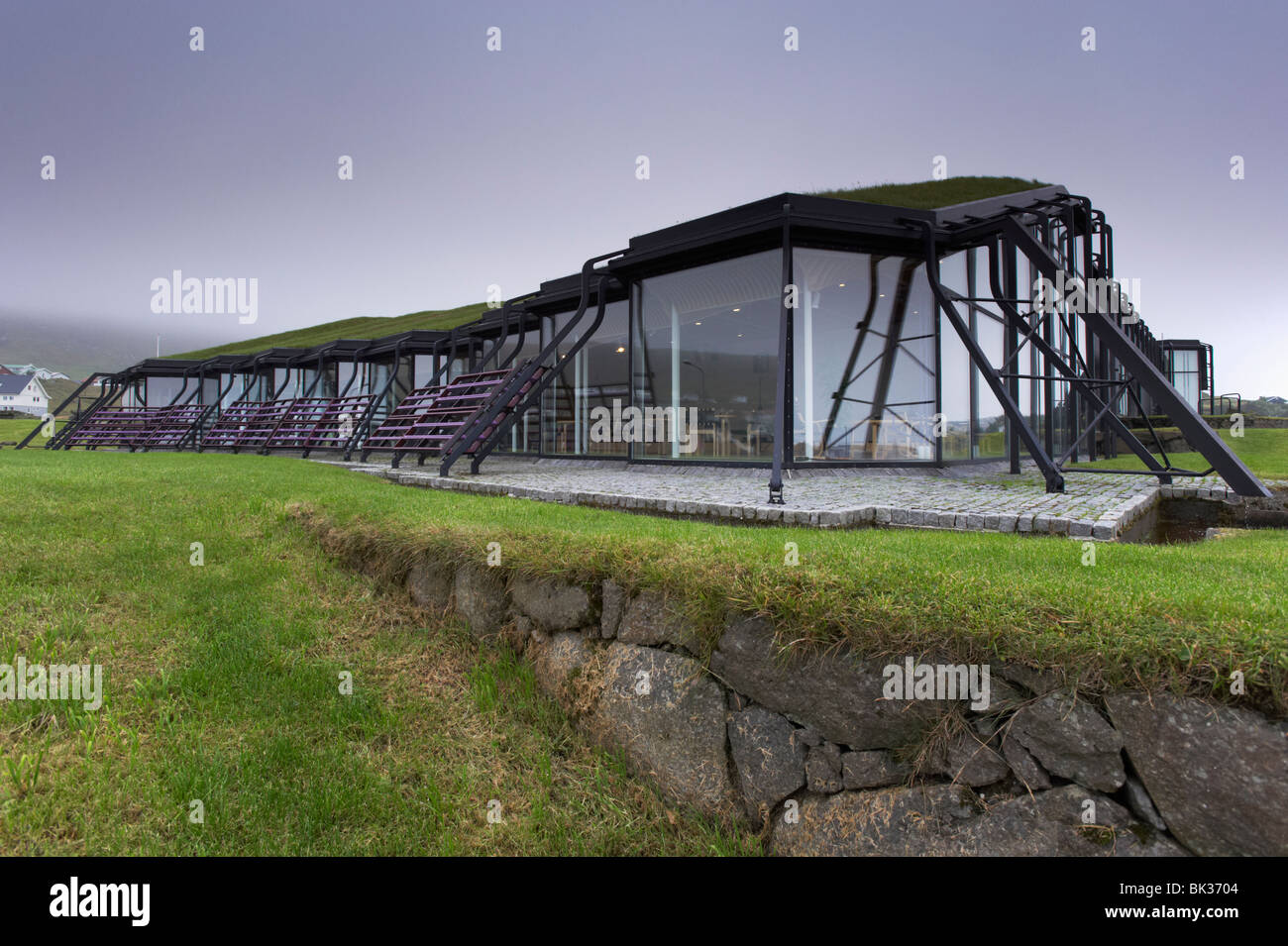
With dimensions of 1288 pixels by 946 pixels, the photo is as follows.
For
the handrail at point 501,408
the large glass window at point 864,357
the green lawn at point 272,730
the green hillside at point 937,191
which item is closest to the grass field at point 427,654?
the green lawn at point 272,730

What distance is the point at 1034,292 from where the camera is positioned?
11148 mm

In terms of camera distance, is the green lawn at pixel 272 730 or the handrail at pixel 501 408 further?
the handrail at pixel 501 408

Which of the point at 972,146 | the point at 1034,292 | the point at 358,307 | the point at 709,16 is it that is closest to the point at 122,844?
the point at 1034,292

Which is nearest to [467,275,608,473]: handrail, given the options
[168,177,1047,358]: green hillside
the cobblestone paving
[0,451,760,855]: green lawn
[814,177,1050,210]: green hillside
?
the cobblestone paving

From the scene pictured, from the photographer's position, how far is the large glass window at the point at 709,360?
11.3m

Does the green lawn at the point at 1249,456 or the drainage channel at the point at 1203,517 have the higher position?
the green lawn at the point at 1249,456

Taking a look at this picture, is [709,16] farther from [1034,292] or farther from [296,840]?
[296,840]

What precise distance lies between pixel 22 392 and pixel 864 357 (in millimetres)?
116723

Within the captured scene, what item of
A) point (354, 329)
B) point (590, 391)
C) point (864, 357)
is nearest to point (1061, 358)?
point (864, 357)

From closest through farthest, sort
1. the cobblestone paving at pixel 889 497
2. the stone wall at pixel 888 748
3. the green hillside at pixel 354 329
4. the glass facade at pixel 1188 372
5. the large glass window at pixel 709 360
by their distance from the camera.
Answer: the stone wall at pixel 888 748, the cobblestone paving at pixel 889 497, the large glass window at pixel 709 360, the glass facade at pixel 1188 372, the green hillside at pixel 354 329

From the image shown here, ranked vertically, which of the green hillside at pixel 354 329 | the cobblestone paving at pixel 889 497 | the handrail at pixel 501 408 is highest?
the green hillside at pixel 354 329

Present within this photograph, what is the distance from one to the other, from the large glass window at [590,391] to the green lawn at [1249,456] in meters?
9.26

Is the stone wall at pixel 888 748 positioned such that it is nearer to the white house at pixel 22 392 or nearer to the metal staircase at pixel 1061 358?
the metal staircase at pixel 1061 358

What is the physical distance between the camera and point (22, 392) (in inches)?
3329
